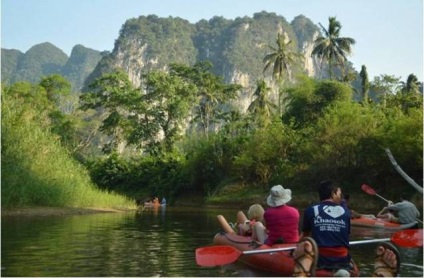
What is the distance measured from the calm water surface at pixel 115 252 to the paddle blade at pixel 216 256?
1.73 ft

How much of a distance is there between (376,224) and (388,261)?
25.0 ft

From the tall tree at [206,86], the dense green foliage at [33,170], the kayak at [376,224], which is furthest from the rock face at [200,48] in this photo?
the kayak at [376,224]

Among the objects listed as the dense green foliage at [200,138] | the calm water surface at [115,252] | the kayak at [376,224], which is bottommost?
the calm water surface at [115,252]

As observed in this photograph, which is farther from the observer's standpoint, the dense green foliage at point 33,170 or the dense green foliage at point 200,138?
the dense green foliage at point 200,138

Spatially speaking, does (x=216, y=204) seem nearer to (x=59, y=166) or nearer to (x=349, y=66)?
(x=59, y=166)

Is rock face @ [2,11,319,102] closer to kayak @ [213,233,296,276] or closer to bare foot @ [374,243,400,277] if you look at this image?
kayak @ [213,233,296,276]

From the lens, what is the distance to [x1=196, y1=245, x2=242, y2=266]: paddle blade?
6.72 meters

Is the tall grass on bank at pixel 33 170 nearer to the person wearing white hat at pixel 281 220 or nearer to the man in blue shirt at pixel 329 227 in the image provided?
the person wearing white hat at pixel 281 220

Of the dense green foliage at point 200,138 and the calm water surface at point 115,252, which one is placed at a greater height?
the dense green foliage at point 200,138

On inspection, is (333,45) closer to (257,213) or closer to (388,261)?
(257,213)

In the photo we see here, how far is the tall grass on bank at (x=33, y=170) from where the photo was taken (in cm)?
1909

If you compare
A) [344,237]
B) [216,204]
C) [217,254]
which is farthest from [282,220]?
[216,204]

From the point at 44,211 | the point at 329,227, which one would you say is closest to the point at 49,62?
the point at 44,211

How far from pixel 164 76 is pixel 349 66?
78.3 m
